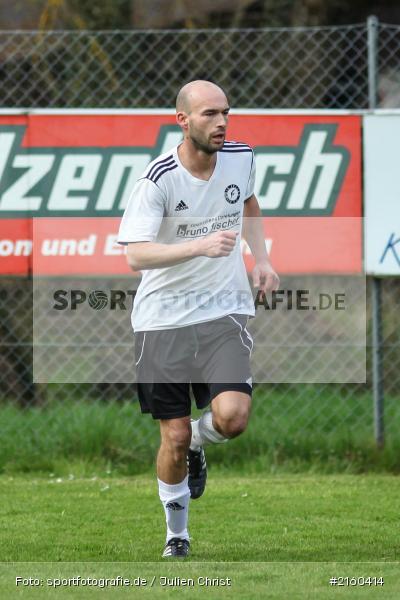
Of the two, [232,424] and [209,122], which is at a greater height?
[209,122]

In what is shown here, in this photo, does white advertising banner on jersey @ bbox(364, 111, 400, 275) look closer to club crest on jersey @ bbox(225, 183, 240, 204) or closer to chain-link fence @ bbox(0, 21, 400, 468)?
chain-link fence @ bbox(0, 21, 400, 468)

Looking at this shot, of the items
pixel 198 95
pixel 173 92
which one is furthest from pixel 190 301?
pixel 173 92

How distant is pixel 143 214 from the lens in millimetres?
5820

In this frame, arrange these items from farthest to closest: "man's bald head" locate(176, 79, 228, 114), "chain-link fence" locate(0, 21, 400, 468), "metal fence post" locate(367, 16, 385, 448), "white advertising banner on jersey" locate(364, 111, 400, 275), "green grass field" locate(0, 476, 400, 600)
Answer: "chain-link fence" locate(0, 21, 400, 468) < "metal fence post" locate(367, 16, 385, 448) < "white advertising banner on jersey" locate(364, 111, 400, 275) < "man's bald head" locate(176, 79, 228, 114) < "green grass field" locate(0, 476, 400, 600)

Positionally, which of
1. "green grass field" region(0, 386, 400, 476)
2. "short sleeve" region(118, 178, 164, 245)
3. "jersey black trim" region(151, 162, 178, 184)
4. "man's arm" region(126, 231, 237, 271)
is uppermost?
"jersey black trim" region(151, 162, 178, 184)

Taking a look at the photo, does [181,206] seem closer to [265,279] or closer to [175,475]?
[265,279]

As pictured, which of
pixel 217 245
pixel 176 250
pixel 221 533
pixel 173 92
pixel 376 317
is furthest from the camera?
pixel 173 92

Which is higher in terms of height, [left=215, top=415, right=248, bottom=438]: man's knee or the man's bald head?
the man's bald head

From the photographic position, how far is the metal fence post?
8539 mm

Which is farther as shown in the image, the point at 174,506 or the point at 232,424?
the point at 174,506

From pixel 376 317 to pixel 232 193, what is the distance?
2.75 metres

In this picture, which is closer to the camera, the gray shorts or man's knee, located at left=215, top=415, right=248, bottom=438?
man's knee, located at left=215, top=415, right=248, bottom=438

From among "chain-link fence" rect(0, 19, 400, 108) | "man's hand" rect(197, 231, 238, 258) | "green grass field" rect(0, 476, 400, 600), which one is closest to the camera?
"green grass field" rect(0, 476, 400, 600)

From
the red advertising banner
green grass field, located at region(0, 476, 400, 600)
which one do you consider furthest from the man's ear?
the red advertising banner
